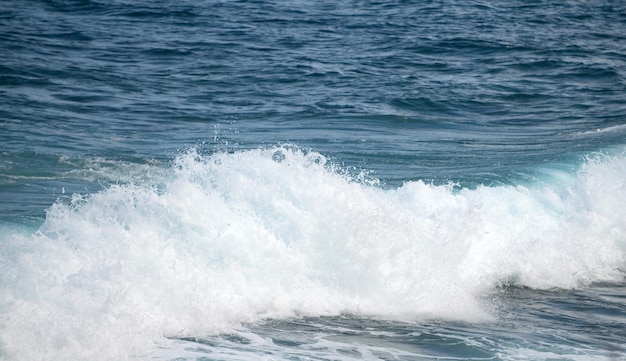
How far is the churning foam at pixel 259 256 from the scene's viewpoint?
24.8 ft

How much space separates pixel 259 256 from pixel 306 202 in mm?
950

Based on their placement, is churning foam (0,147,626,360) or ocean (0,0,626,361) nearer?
churning foam (0,147,626,360)

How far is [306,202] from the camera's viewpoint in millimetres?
9883

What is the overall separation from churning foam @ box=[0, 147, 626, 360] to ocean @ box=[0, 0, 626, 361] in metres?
0.02

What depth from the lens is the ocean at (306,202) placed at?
7809 millimetres

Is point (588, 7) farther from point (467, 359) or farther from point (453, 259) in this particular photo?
point (467, 359)

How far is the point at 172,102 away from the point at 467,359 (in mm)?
11676

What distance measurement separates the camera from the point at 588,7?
1222 inches

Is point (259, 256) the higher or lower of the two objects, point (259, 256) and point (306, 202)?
the lower

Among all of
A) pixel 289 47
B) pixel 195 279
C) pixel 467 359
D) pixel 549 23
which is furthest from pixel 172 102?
pixel 549 23

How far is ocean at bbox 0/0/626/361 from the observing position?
7809 millimetres

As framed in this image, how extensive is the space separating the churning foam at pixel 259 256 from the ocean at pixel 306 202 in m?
0.02

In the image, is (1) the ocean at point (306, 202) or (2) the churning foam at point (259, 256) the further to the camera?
(1) the ocean at point (306, 202)

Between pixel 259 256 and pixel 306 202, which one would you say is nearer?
pixel 259 256
